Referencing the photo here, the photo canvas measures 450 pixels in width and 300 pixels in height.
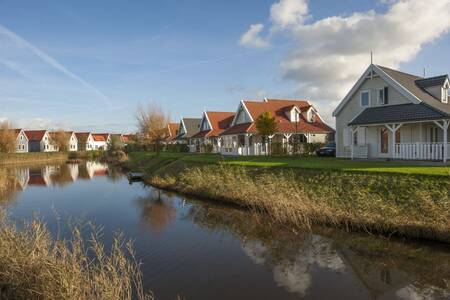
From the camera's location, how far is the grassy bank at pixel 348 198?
11445 millimetres

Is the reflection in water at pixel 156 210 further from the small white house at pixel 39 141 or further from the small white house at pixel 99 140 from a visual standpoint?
the small white house at pixel 99 140

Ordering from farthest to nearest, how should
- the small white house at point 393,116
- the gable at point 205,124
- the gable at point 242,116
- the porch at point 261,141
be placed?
the gable at point 205,124, the gable at point 242,116, the porch at point 261,141, the small white house at point 393,116

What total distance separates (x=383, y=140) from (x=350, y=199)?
474 inches

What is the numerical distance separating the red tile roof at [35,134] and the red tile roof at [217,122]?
6587cm

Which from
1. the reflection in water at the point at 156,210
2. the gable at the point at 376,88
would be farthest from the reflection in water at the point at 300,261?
the gable at the point at 376,88

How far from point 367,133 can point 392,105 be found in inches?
99.5

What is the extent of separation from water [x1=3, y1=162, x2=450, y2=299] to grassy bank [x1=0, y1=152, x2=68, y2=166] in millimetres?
49005

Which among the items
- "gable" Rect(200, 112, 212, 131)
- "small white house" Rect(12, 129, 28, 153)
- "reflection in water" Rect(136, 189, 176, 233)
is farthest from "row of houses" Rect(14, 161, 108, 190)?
"small white house" Rect(12, 129, 28, 153)

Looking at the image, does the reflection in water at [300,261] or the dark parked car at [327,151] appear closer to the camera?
the reflection in water at [300,261]

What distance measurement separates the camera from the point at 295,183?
16094mm

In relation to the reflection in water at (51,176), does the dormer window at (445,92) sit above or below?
above

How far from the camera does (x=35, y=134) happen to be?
313 ft

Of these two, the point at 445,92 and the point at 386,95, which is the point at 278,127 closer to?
the point at 386,95

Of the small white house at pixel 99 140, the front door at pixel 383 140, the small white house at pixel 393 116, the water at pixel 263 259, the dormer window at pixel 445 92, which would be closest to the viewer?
the water at pixel 263 259
